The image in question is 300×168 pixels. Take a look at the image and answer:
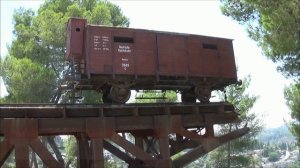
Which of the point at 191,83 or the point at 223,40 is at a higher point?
the point at 223,40

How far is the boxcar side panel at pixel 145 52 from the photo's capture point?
13227 mm

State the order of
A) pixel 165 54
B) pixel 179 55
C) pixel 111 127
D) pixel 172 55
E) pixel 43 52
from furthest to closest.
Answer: pixel 43 52 < pixel 179 55 < pixel 172 55 < pixel 165 54 < pixel 111 127

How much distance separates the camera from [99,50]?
41.5ft

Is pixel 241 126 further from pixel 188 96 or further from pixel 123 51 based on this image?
pixel 123 51

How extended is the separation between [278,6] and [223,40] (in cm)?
312

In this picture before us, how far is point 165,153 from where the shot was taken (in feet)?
37.3

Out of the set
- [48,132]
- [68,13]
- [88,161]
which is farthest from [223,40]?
[68,13]

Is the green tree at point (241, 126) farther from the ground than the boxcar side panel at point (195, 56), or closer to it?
closer to it

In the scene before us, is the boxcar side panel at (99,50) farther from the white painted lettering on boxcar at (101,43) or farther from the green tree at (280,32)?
the green tree at (280,32)

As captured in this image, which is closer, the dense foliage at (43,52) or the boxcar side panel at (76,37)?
the boxcar side panel at (76,37)

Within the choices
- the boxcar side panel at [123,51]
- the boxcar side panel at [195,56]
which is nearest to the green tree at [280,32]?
the boxcar side panel at [195,56]

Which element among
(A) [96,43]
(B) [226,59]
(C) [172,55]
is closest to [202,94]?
(B) [226,59]

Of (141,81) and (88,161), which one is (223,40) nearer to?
(141,81)

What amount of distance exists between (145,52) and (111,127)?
3.66m
